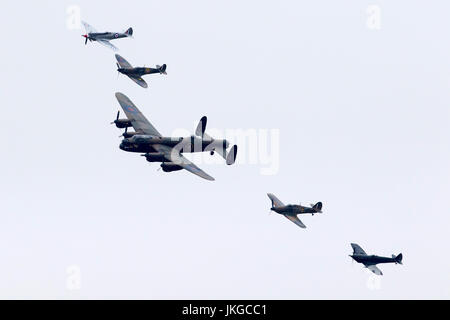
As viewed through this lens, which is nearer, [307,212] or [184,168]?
[184,168]

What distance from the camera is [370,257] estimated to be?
432ft

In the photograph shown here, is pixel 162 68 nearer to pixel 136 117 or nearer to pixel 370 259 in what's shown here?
pixel 136 117

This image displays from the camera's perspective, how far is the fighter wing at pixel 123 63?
146m

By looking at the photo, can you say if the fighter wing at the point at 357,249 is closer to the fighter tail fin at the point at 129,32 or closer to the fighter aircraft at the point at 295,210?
the fighter aircraft at the point at 295,210

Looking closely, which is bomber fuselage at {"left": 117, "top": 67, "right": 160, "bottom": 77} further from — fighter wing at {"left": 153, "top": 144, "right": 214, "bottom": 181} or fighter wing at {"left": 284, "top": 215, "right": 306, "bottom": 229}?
fighter wing at {"left": 284, "top": 215, "right": 306, "bottom": 229}

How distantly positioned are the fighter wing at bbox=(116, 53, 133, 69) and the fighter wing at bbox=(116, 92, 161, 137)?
17.3 m

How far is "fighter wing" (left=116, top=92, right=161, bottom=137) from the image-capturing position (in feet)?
405

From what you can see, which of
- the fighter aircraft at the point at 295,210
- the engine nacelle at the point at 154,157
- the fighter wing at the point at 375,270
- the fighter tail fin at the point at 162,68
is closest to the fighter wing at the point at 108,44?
the fighter tail fin at the point at 162,68

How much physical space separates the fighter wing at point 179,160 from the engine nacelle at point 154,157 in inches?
40.2

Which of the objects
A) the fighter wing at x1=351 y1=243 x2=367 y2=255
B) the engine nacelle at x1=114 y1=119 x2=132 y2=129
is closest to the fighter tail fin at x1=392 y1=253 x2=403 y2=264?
the fighter wing at x1=351 y1=243 x2=367 y2=255

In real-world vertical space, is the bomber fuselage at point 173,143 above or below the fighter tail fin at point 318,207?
above
